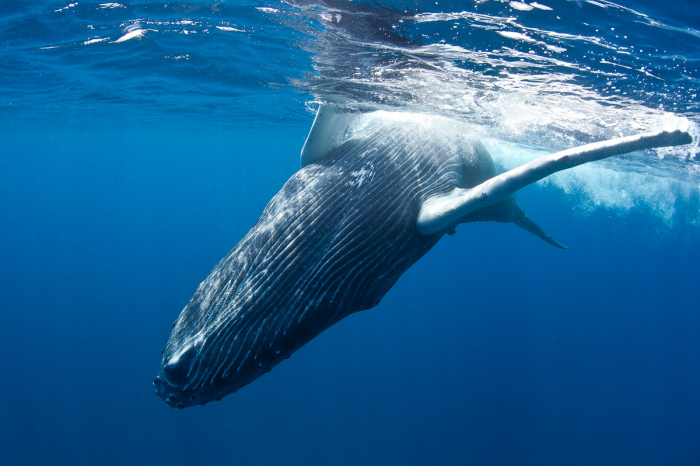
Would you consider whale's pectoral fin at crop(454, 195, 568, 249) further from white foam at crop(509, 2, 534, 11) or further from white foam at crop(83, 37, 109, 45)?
white foam at crop(83, 37, 109, 45)

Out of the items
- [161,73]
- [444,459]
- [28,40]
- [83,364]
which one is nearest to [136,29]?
[28,40]

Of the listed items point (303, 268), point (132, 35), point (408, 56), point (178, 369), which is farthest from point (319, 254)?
point (132, 35)

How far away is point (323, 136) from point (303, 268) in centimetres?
235

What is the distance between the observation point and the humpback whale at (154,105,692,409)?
111 inches

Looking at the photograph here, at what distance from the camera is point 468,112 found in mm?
12172

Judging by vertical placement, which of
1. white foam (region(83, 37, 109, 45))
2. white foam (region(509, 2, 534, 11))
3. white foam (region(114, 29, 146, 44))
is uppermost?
white foam (region(509, 2, 534, 11))

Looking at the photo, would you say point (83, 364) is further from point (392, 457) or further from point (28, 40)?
point (28, 40)

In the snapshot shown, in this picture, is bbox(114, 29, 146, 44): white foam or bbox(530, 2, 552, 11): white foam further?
bbox(114, 29, 146, 44): white foam

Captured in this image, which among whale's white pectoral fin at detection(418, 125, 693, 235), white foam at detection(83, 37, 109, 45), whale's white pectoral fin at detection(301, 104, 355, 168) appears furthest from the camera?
white foam at detection(83, 37, 109, 45)

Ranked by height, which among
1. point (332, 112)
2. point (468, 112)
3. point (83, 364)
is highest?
point (332, 112)

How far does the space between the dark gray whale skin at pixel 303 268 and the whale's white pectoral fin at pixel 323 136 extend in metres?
0.25

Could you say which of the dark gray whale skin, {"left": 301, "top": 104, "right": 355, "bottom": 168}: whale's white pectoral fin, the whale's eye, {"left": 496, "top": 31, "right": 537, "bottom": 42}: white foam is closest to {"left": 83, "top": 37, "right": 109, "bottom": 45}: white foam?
{"left": 301, "top": 104, "right": 355, "bottom": 168}: whale's white pectoral fin

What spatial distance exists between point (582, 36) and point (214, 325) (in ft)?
23.3

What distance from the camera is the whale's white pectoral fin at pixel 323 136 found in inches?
192
